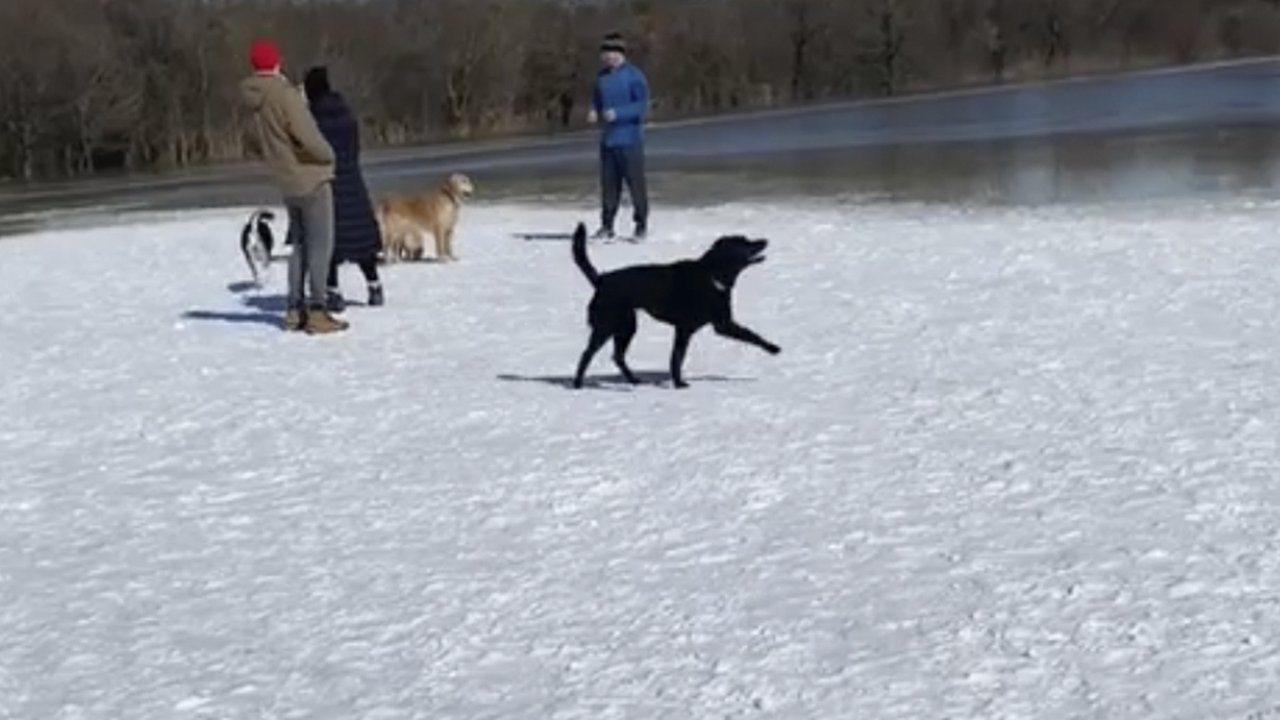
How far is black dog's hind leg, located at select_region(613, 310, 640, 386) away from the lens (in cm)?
841

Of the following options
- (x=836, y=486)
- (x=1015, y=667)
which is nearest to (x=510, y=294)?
(x=836, y=486)

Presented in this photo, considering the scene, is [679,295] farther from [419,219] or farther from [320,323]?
[419,219]

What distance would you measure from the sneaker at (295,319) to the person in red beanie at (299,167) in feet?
0.21

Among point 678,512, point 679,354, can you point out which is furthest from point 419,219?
point 678,512

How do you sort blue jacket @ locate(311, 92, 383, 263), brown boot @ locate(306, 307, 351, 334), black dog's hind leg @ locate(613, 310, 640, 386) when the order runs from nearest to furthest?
black dog's hind leg @ locate(613, 310, 640, 386) < brown boot @ locate(306, 307, 351, 334) < blue jacket @ locate(311, 92, 383, 263)

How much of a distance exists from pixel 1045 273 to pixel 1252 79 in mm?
33821

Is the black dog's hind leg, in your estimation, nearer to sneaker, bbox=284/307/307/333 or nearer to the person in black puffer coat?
sneaker, bbox=284/307/307/333

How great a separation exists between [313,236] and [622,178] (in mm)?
4951

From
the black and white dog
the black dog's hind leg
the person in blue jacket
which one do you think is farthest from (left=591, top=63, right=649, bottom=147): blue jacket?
the black dog's hind leg

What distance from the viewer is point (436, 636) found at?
16.5 feet

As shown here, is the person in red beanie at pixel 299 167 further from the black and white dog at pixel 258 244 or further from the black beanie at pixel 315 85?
the black and white dog at pixel 258 244

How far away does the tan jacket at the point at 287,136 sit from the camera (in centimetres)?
1047

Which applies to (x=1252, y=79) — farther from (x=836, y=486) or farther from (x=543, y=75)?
(x=836, y=486)

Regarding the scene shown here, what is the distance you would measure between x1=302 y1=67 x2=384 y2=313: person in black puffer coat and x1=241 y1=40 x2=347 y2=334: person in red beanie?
0.63 metres
